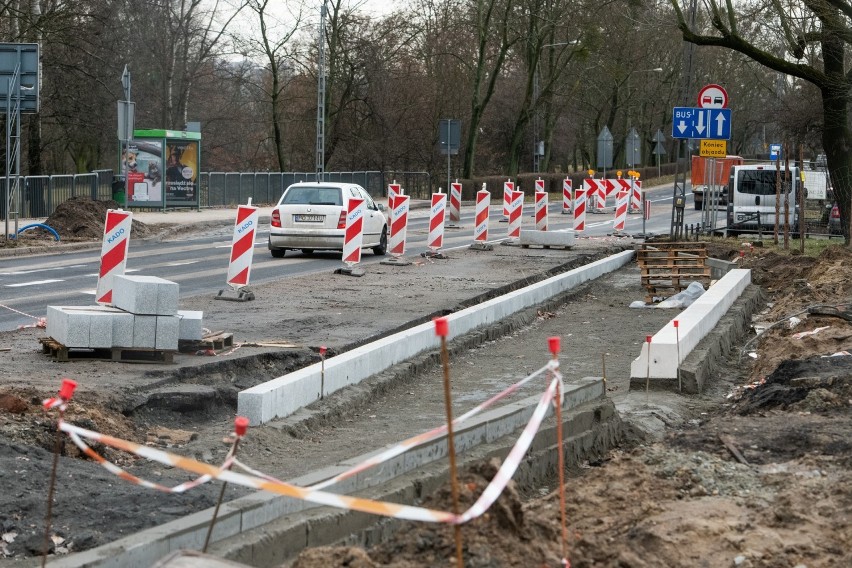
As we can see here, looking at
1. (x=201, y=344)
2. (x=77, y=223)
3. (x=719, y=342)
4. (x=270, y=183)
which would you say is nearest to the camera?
(x=201, y=344)

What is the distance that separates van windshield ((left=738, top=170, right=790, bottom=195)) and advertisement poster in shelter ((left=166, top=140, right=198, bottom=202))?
1720 cm

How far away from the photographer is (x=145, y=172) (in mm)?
38875

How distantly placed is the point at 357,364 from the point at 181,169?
31.2 meters

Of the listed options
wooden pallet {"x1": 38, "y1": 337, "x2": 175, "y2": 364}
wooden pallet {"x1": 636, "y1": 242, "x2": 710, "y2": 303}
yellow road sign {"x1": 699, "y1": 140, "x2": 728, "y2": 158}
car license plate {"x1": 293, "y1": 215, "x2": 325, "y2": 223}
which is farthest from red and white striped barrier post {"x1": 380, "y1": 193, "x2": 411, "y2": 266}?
wooden pallet {"x1": 38, "y1": 337, "x2": 175, "y2": 364}

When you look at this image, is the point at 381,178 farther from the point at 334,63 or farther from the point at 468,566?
the point at 468,566

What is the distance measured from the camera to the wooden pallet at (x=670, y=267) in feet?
59.8

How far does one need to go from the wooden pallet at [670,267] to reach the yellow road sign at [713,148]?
20.1 ft

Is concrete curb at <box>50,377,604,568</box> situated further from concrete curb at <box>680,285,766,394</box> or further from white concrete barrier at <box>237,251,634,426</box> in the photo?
concrete curb at <box>680,285,766,394</box>

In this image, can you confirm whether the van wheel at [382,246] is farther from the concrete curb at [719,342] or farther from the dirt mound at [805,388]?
the dirt mound at [805,388]

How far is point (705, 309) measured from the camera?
45.3 feet

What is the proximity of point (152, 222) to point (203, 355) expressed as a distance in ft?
80.1

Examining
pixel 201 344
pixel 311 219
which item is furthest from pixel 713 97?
pixel 201 344

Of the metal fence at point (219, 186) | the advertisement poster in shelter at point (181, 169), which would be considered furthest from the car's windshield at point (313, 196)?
the advertisement poster in shelter at point (181, 169)

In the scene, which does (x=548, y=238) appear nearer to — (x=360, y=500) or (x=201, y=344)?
(x=201, y=344)
